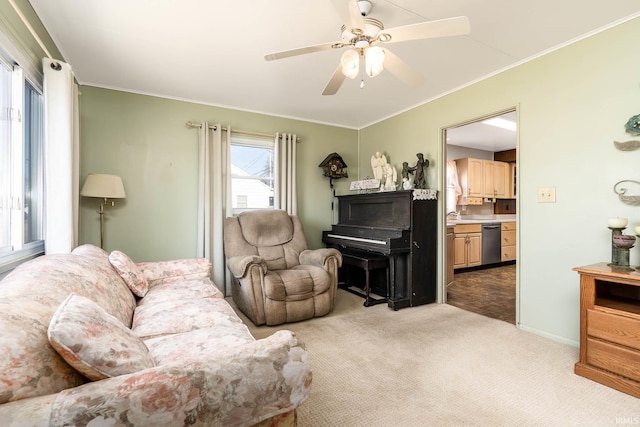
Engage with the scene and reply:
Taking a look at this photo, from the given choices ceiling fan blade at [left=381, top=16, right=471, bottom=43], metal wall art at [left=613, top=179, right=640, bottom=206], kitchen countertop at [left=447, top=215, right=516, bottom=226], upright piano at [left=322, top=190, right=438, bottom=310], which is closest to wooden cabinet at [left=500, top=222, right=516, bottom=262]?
kitchen countertop at [left=447, top=215, right=516, bottom=226]

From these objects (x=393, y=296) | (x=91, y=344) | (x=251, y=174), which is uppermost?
(x=251, y=174)

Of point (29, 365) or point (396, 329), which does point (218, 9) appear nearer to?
point (29, 365)

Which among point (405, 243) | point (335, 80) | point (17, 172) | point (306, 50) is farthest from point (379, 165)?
point (17, 172)

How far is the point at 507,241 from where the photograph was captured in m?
5.77

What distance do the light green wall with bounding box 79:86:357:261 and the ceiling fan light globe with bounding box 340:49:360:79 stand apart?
7.80ft

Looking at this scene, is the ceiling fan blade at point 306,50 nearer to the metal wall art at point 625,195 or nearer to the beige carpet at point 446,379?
the beige carpet at point 446,379

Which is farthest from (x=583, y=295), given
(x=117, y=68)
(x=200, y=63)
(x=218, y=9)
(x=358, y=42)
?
(x=117, y=68)

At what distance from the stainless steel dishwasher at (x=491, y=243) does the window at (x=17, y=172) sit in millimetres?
6121

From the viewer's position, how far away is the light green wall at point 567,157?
2062 millimetres

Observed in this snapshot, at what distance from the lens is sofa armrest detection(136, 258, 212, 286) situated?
8.26 feet

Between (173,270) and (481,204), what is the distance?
5.88 meters

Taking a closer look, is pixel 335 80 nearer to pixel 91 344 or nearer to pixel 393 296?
pixel 91 344

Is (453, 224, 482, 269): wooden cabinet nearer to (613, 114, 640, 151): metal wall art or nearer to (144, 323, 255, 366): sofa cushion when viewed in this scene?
(613, 114, 640, 151): metal wall art

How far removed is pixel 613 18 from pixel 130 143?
14.2 ft
